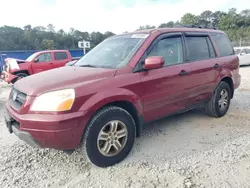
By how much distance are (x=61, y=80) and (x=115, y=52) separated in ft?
3.49

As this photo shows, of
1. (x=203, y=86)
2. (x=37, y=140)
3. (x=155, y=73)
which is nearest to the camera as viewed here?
(x=37, y=140)

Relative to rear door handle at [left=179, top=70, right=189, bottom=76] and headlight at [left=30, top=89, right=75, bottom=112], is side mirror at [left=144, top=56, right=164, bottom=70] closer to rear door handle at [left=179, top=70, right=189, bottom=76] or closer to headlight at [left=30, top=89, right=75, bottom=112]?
rear door handle at [left=179, top=70, right=189, bottom=76]

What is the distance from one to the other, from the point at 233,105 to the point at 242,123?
140cm

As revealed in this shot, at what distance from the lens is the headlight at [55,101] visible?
249cm

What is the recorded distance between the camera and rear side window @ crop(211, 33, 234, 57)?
4.62m

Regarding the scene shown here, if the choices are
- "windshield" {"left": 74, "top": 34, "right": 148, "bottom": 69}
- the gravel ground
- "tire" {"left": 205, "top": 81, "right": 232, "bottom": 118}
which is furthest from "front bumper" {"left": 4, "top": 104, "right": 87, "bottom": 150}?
"tire" {"left": 205, "top": 81, "right": 232, "bottom": 118}

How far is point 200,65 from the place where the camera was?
4.04 m

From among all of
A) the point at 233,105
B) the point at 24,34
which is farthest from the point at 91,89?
the point at 24,34

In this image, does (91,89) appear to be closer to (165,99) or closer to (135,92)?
(135,92)

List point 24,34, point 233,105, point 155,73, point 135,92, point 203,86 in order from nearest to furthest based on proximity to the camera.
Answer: point 135,92 < point 155,73 < point 203,86 < point 233,105 < point 24,34

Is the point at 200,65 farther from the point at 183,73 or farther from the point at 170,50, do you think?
the point at 170,50

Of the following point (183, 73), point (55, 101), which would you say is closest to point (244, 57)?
point (183, 73)

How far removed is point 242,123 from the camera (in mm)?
4344

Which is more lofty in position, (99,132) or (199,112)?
(99,132)
